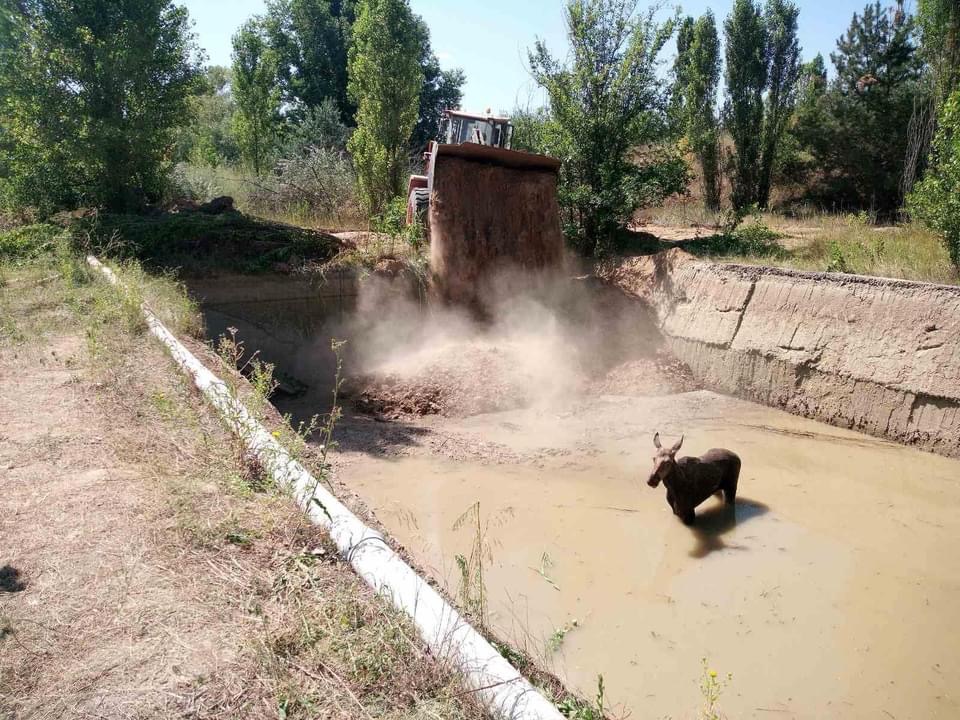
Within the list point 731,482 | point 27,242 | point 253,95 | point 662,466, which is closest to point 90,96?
point 27,242

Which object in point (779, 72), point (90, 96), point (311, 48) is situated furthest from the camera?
point (311, 48)

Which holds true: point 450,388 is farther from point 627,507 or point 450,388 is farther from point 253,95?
point 253,95

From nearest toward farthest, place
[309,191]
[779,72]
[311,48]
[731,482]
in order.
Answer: [731,482] < [309,191] < [779,72] < [311,48]

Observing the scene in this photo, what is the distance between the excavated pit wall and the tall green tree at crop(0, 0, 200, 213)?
1157cm

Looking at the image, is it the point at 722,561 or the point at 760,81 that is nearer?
the point at 722,561

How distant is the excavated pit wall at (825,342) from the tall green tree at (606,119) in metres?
2.34

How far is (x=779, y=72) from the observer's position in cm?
2316

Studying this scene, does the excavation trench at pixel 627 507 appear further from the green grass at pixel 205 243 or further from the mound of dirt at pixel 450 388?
the green grass at pixel 205 243

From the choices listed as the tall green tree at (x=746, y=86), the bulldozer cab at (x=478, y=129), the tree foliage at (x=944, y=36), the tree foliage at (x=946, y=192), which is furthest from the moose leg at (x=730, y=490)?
the tall green tree at (x=746, y=86)

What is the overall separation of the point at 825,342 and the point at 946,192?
311cm

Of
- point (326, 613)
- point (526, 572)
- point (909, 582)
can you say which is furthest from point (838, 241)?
point (326, 613)

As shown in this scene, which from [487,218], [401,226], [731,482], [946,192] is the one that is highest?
[946,192]

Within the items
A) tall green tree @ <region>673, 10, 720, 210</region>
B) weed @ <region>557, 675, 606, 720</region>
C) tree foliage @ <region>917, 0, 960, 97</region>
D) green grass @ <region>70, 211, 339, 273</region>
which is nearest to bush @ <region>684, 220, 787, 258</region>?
tree foliage @ <region>917, 0, 960, 97</region>

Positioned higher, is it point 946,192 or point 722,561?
point 946,192
